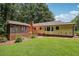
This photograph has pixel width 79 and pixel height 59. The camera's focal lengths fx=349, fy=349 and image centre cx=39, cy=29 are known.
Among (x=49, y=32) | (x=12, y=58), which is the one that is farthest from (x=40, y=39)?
(x=12, y=58)

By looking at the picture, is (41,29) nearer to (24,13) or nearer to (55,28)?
Answer: (55,28)

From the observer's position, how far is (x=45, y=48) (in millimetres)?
7082

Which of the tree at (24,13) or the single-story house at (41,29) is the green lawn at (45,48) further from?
the tree at (24,13)

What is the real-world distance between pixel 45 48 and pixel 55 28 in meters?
0.47

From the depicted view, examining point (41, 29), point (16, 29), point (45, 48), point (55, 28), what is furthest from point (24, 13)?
point (45, 48)

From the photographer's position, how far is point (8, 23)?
7082 mm

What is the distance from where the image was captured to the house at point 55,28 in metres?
7.12

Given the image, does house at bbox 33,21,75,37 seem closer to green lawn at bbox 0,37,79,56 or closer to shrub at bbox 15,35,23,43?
green lawn at bbox 0,37,79,56

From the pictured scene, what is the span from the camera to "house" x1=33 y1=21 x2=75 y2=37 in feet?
23.4

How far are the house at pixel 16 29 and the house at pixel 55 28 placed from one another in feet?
0.62

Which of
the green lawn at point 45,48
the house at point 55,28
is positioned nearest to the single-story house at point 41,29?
the house at point 55,28

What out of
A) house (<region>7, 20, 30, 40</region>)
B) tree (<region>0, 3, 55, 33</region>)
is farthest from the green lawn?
tree (<region>0, 3, 55, 33</region>)

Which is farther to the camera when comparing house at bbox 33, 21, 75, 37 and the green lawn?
house at bbox 33, 21, 75, 37

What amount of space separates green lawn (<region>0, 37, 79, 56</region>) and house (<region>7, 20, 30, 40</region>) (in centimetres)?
19
